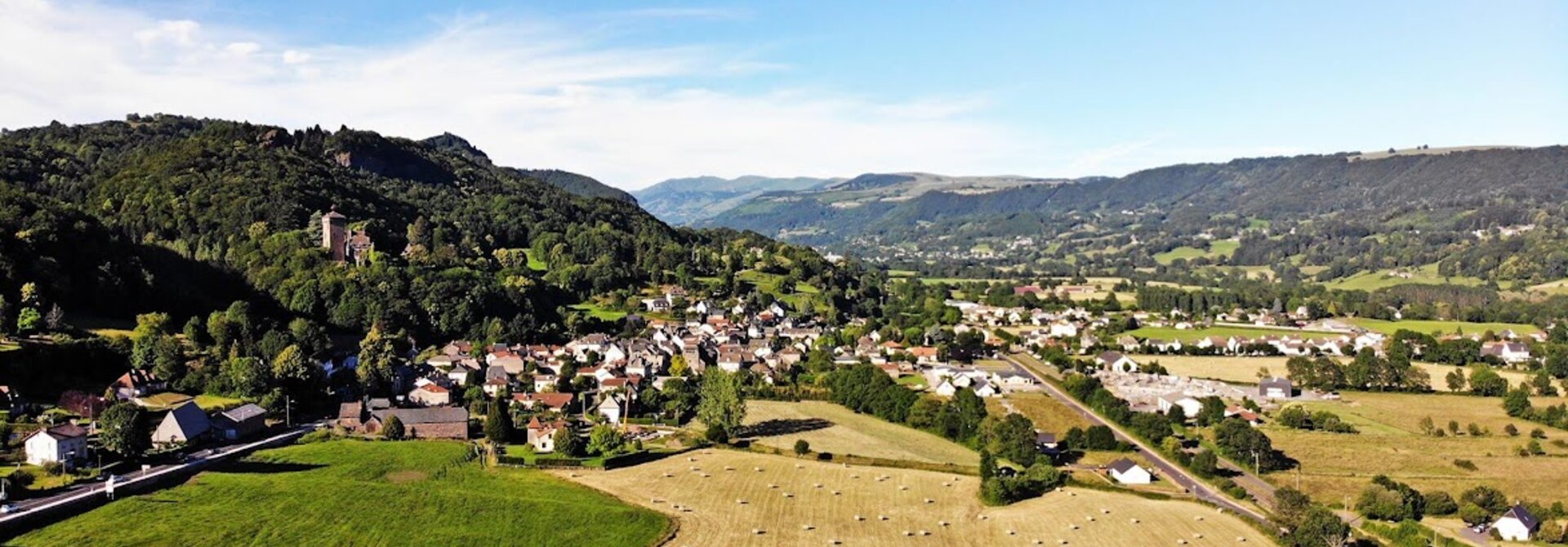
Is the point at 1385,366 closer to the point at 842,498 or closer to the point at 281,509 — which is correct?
the point at 842,498

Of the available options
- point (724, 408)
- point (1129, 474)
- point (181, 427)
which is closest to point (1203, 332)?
point (1129, 474)

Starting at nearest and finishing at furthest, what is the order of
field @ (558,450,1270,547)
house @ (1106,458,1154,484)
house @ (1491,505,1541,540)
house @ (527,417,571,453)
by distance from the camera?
field @ (558,450,1270,547), house @ (1491,505,1541,540), house @ (1106,458,1154,484), house @ (527,417,571,453)

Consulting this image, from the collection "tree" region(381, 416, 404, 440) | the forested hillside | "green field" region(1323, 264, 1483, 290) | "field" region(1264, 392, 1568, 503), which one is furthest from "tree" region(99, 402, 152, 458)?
"green field" region(1323, 264, 1483, 290)

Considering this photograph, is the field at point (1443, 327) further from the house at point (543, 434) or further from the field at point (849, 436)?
the house at point (543, 434)

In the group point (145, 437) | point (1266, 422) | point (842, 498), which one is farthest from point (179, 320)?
point (1266, 422)

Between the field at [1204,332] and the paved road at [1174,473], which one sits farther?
the field at [1204,332]

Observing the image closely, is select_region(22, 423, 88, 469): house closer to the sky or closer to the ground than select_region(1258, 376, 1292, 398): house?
closer to the sky

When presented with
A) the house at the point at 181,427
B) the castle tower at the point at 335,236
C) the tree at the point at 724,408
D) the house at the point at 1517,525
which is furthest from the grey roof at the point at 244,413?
the house at the point at 1517,525

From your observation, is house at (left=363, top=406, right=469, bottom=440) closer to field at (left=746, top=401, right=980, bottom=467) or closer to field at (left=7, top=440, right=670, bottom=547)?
field at (left=7, top=440, right=670, bottom=547)
